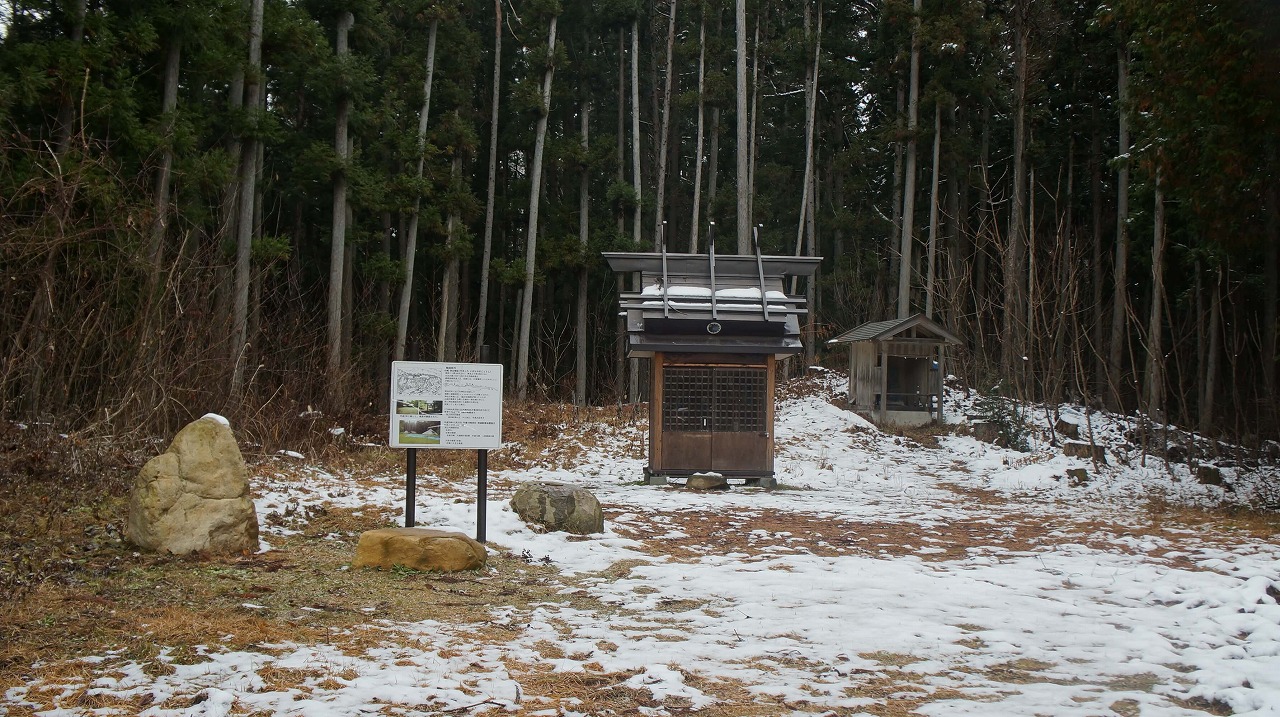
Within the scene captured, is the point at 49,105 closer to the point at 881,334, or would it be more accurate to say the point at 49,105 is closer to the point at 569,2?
the point at 881,334

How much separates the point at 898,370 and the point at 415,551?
19918 millimetres

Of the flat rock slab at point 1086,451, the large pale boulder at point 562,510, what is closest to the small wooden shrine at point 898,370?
the flat rock slab at point 1086,451

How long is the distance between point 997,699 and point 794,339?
9.91 metres

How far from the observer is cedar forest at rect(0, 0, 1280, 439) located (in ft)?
33.7

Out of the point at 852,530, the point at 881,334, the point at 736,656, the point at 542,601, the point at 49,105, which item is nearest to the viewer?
the point at 736,656

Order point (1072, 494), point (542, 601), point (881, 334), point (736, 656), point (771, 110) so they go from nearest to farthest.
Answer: point (736, 656) < point (542, 601) < point (1072, 494) < point (881, 334) < point (771, 110)

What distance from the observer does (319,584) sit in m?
6.09

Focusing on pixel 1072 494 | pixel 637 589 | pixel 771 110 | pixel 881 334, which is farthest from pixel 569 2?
pixel 637 589

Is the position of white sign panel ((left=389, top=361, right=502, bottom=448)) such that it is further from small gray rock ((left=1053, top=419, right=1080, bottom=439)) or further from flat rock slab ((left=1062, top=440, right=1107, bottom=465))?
small gray rock ((left=1053, top=419, right=1080, bottom=439))

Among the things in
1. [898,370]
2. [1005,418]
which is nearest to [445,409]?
[1005,418]

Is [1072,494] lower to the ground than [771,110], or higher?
lower

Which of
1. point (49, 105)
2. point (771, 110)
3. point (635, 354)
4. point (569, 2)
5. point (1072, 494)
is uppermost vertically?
point (569, 2)

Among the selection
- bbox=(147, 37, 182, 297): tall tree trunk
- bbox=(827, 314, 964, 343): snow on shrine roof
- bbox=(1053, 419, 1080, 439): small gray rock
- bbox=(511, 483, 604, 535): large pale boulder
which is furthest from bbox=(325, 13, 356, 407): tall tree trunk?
bbox=(1053, 419, 1080, 439): small gray rock

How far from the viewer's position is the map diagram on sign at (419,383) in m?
7.55
